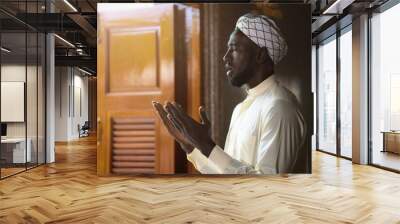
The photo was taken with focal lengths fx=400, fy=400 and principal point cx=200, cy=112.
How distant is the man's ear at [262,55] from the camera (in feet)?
21.5

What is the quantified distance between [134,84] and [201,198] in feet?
8.06

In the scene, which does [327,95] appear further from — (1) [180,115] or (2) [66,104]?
(2) [66,104]

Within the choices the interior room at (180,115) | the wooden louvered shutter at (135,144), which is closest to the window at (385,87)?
the interior room at (180,115)

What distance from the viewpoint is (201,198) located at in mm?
5070

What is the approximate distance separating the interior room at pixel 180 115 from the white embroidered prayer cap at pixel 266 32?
5 cm

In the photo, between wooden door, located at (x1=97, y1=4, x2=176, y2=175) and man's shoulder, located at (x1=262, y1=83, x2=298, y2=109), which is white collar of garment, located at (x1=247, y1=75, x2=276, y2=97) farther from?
wooden door, located at (x1=97, y1=4, x2=176, y2=175)

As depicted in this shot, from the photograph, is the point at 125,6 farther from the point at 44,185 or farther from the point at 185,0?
the point at 44,185

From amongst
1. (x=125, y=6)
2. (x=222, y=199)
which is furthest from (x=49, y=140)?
(x=222, y=199)

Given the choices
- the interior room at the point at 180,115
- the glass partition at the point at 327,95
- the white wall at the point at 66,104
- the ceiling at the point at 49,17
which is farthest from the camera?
the white wall at the point at 66,104

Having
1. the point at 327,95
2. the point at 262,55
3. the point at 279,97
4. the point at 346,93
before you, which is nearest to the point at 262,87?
the point at 279,97

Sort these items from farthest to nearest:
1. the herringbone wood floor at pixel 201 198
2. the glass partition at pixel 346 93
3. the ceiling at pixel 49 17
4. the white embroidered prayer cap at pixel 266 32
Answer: the glass partition at pixel 346 93
the ceiling at pixel 49 17
the white embroidered prayer cap at pixel 266 32
the herringbone wood floor at pixel 201 198

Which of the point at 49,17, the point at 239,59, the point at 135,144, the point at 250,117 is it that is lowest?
the point at 135,144

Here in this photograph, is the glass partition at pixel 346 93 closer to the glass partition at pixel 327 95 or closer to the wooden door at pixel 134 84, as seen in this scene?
the glass partition at pixel 327 95

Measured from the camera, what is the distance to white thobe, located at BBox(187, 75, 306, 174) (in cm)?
642
